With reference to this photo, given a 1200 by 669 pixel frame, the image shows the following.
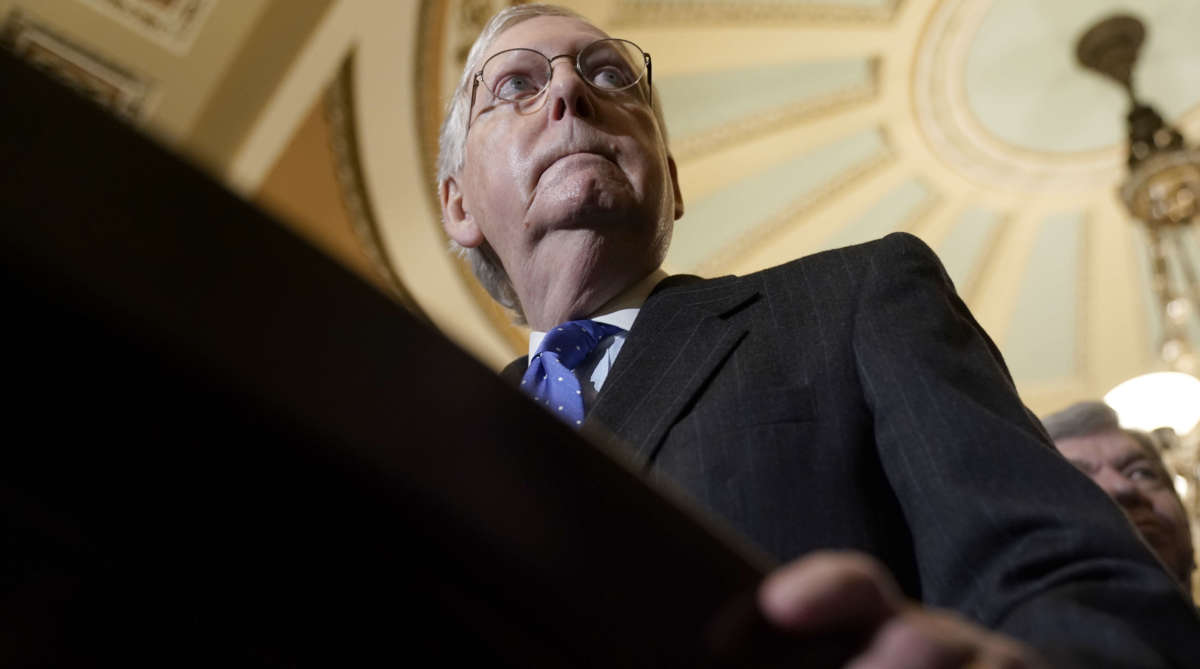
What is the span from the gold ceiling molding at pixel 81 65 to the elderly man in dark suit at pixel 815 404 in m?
3.96

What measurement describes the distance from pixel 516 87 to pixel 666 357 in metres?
0.82

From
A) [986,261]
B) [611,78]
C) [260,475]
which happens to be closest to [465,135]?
[611,78]

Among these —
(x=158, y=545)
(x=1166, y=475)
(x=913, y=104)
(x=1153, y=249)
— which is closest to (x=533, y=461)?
(x=158, y=545)

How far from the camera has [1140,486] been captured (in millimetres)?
3143

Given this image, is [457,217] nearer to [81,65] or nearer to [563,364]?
[563,364]

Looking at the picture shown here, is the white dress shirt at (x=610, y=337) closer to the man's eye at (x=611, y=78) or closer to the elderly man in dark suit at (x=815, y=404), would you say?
the elderly man in dark suit at (x=815, y=404)

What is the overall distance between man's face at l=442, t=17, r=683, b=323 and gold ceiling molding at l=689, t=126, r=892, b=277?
6591 mm

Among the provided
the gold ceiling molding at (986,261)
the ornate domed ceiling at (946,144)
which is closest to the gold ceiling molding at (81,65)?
the ornate domed ceiling at (946,144)

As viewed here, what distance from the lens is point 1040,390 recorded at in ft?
31.8

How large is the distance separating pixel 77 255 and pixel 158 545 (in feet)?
0.49

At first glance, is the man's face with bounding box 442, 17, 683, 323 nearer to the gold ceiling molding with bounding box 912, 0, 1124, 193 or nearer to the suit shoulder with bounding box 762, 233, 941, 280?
the suit shoulder with bounding box 762, 233, 941, 280

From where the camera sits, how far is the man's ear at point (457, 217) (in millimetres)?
2131

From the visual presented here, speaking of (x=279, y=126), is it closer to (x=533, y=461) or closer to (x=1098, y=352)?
(x=533, y=461)

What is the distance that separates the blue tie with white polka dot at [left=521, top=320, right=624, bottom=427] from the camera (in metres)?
1.51
